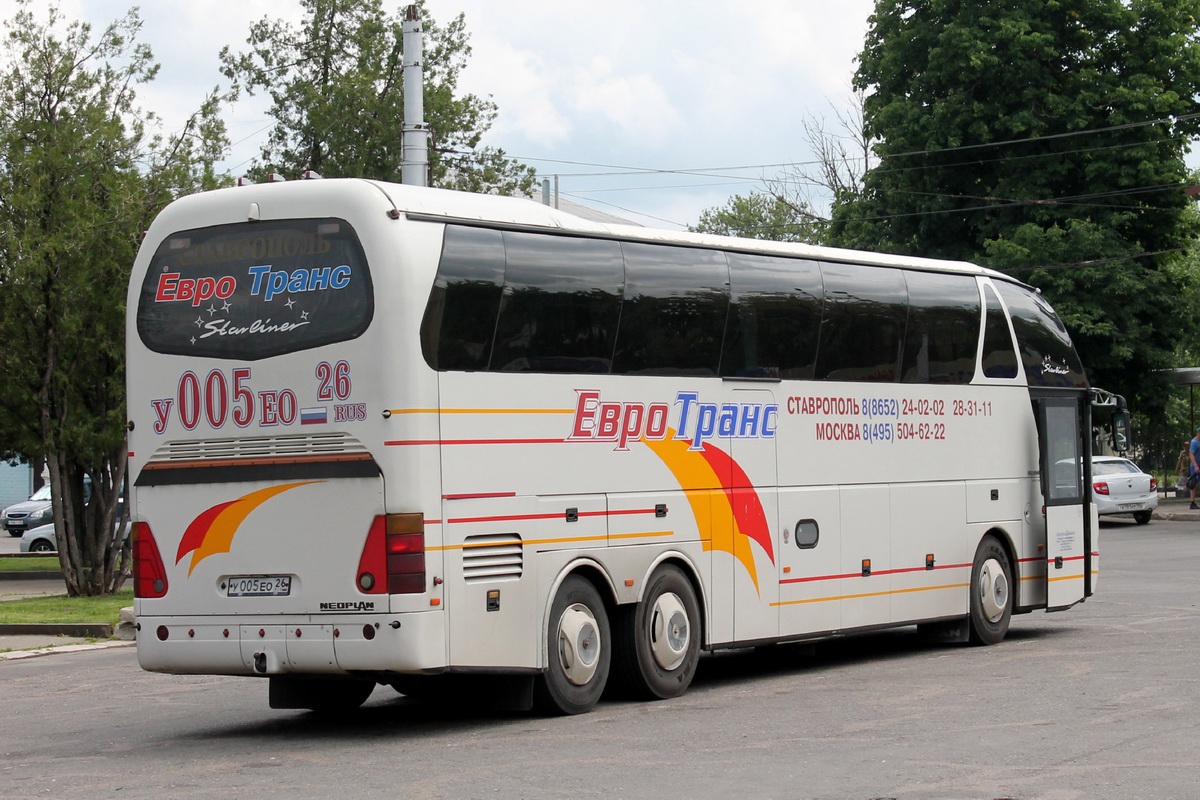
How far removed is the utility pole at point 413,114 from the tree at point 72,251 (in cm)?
466

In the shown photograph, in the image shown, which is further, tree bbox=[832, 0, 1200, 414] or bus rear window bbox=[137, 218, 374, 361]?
tree bbox=[832, 0, 1200, 414]

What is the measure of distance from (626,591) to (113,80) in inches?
676

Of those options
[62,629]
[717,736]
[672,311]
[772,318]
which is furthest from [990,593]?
[62,629]

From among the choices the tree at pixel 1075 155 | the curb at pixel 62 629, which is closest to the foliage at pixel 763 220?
the tree at pixel 1075 155

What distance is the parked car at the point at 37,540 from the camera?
1703 inches

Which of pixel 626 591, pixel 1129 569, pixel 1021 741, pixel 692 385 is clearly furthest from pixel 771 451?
pixel 1129 569

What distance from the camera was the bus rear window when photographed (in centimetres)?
1114

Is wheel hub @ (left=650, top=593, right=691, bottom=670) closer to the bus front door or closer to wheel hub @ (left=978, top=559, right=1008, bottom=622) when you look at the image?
wheel hub @ (left=978, top=559, right=1008, bottom=622)

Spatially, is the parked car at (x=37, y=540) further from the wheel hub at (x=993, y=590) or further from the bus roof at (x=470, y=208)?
the bus roof at (x=470, y=208)

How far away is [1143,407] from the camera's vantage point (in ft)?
141

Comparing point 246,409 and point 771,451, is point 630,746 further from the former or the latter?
point 771,451

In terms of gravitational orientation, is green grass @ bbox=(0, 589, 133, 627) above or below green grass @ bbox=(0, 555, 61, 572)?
above

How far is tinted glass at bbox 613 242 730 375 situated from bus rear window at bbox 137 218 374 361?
7.90ft

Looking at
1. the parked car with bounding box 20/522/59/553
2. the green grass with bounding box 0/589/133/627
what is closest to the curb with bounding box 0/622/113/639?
the green grass with bounding box 0/589/133/627
